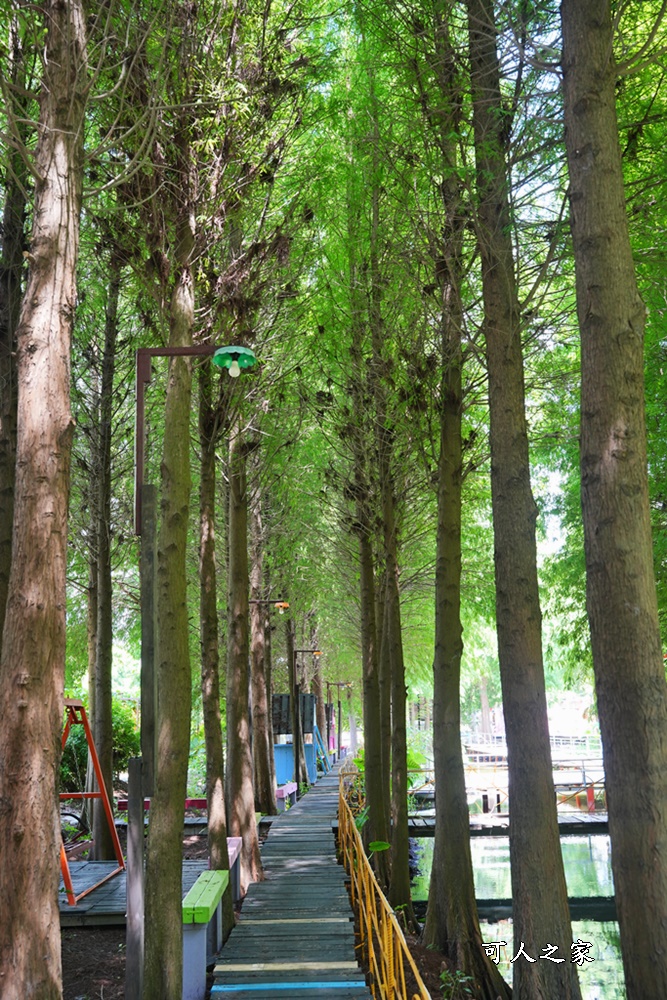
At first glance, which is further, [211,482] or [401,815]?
[401,815]

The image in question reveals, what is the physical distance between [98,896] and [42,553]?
7949 millimetres

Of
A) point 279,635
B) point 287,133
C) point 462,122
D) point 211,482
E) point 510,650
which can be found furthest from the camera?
point 279,635

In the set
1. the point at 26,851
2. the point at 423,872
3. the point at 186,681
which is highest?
the point at 186,681

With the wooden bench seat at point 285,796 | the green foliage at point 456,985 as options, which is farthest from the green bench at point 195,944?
the wooden bench seat at point 285,796

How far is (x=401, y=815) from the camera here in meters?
13.0

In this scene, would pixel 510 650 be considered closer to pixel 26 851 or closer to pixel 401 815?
pixel 26 851

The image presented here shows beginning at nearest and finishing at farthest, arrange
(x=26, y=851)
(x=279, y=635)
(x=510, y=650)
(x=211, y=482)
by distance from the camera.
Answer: (x=26, y=851)
(x=510, y=650)
(x=211, y=482)
(x=279, y=635)

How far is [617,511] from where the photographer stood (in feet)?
15.1

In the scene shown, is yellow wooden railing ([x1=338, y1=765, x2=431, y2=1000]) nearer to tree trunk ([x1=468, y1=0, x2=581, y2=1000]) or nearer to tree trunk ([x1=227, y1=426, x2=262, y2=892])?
tree trunk ([x1=468, y1=0, x2=581, y2=1000])

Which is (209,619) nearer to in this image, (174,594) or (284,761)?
(174,594)

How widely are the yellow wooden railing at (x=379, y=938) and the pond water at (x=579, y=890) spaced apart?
992mm

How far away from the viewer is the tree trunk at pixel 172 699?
681 centimetres

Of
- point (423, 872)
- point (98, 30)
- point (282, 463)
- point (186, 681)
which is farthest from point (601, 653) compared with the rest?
point (423, 872)

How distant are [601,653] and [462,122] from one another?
643 centimetres
